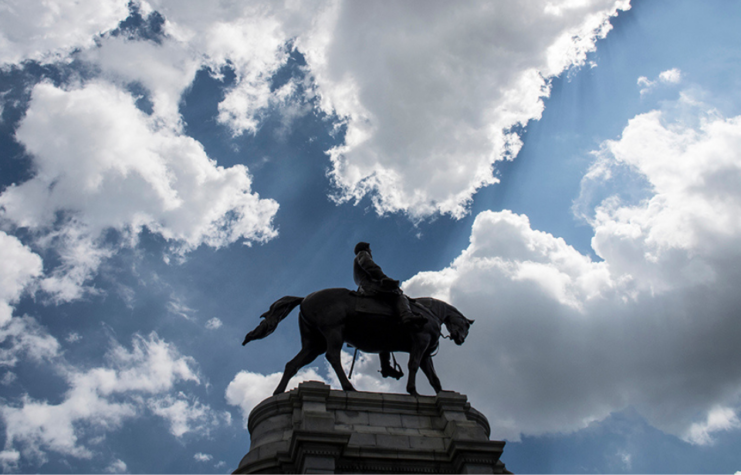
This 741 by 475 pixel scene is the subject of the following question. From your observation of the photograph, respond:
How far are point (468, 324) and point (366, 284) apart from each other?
142 inches

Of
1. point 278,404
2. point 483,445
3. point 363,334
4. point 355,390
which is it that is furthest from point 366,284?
point 483,445

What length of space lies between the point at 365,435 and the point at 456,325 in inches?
221

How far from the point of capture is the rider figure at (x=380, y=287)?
48.4 feet

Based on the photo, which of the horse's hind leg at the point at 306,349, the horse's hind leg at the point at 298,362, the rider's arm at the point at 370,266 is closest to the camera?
the horse's hind leg at the point at 298,362

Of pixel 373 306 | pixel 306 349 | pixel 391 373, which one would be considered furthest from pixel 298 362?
pixel 391 373

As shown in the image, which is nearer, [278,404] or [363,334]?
[278,404]

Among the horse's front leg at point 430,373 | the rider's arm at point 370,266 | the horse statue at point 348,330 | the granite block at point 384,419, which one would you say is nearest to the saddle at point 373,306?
the horse statue at point 348,330

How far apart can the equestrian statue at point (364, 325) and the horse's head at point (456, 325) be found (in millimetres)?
829

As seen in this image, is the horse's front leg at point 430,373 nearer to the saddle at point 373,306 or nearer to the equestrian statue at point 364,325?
the equestrian statue at point 364,325

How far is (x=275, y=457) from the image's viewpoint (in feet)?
36.7

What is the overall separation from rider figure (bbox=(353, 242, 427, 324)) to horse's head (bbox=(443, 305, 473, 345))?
6.20 feet

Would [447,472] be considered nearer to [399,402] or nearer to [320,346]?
[399,402]

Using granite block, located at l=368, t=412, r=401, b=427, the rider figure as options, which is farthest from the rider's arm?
granite block, located at l=368, t=412, r=401, b=427

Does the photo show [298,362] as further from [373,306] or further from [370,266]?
[370,266]
